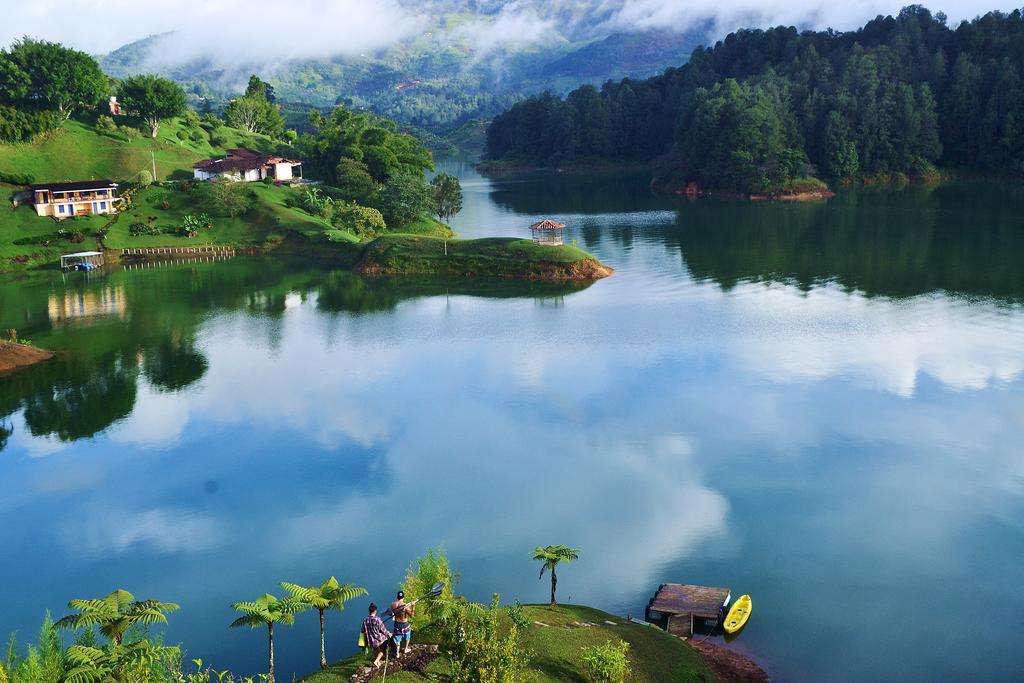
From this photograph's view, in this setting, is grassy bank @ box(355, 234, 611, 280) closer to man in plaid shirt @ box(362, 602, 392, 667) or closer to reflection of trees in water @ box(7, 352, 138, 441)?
reflection of trees in water @ box(7, 352, 138, 441)

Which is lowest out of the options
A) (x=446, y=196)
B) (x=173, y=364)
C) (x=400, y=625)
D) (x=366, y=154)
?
(x=400, y=625)

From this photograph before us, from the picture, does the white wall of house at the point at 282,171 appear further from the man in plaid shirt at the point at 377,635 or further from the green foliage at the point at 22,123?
the man in plaid shirt at the point at 377,635

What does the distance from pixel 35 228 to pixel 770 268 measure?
293ft

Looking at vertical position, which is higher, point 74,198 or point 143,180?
point 143,180

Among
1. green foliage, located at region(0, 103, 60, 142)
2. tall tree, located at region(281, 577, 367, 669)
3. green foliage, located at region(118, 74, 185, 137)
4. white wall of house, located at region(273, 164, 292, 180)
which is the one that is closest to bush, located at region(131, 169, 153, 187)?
green foliage, located at region(0, 103, 60, 142)

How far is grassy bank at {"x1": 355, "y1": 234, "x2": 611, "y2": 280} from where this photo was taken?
99188 mm

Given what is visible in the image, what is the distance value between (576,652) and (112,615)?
44.9 ft

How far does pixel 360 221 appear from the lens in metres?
123

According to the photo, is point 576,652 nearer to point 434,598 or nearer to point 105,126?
point 434,598

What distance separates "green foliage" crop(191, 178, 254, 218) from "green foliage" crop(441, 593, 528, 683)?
10677 centimetres

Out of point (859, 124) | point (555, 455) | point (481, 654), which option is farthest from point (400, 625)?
point (859, 124)

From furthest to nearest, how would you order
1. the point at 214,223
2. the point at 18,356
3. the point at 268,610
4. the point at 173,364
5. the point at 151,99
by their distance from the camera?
the point at 151,99 → the point at 214,223 → the point at 18,356 → the point at 173,364 → the point at 268,610

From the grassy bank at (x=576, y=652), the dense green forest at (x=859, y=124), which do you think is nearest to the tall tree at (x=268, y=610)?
the grassy bank at (x=576, y=652)

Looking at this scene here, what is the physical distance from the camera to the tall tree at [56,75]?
467 feet
